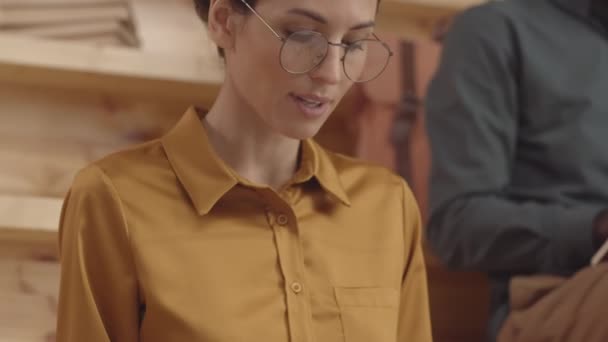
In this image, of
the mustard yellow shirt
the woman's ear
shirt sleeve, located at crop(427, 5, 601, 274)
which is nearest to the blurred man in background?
shirt sleeve, located at crop(427, 5, 601, 274)

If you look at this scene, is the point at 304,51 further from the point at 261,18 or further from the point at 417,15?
the point at 417,15

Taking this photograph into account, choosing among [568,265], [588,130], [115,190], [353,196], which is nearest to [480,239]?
[568,265]

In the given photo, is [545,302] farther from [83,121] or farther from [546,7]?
[83,121]

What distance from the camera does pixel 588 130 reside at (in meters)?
1.46

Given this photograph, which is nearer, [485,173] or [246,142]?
[246,142]

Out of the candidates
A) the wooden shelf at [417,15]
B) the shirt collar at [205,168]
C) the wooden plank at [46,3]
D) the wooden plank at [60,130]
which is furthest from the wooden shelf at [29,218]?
the wooden shelf at [417,15]

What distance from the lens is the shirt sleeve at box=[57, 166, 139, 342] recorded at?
957 millimetres

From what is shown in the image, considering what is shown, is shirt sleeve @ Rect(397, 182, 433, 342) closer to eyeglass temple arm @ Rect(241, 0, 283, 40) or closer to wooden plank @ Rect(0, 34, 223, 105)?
eyeglass temple arm @ Rect(241, 0, 283, 40)

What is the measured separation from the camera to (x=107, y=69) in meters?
1.60

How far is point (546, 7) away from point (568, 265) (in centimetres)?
47

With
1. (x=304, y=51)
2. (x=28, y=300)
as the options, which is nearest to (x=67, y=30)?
(x=28, y=300)

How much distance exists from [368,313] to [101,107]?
86 cm

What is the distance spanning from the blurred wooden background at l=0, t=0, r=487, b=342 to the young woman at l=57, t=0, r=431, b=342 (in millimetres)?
521

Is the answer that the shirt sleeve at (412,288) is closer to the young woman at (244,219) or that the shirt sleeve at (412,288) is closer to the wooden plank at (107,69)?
the young woman at (244,219)
